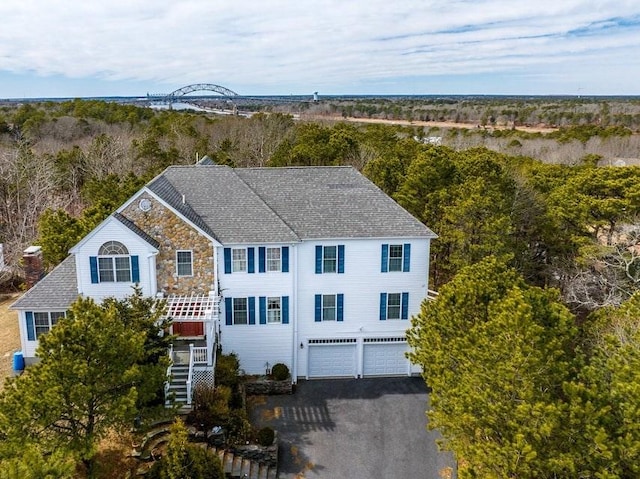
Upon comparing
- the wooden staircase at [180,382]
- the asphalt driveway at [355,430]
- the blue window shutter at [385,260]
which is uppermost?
the blue window shutter at [385,260]

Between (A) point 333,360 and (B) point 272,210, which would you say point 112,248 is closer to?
(B) point 272,210

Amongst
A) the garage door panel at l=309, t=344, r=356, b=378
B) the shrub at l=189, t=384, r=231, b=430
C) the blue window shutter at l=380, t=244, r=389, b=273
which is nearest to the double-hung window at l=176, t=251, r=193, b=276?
the shrub at l=189, t=384, r=231, b=430

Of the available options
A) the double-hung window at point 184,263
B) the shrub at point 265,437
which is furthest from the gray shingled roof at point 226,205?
the shrub at point 265,437

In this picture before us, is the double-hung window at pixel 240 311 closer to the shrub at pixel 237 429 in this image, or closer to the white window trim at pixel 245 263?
the white window trim at pixel 245 263

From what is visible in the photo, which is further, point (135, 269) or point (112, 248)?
point (135, 269)

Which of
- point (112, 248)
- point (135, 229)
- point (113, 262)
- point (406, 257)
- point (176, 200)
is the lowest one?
Result: point (406, 257)

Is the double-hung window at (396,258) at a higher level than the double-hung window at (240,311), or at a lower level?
higher

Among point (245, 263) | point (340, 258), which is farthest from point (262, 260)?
point (340, 258)

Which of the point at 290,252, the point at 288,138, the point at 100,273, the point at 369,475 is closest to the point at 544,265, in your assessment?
the point at 290,252
